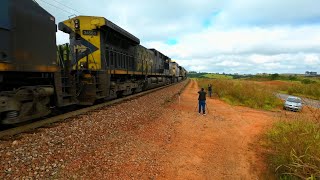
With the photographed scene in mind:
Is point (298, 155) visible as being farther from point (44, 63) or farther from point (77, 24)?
point (77, 24)

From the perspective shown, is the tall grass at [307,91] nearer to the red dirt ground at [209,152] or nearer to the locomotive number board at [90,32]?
the red dirt ground at [209,152]

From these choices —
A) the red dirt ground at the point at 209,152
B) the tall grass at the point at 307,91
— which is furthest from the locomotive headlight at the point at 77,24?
the tall grass at the point at 307,91

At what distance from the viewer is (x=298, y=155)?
22.6 feet

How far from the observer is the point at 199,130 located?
10898 millimetres

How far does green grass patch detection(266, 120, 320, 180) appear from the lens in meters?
5.97

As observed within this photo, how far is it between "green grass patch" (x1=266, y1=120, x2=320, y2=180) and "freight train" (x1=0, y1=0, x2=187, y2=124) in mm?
6229

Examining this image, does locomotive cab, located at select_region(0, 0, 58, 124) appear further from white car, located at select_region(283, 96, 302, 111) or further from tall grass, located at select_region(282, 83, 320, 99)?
tall grass, located at select_region(282, 83, 320, 99)

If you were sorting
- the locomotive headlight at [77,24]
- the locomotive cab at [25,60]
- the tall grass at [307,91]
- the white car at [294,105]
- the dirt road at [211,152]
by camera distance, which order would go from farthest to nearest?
the tall grass at [307,91], the white car at [294,105], the locomotive headlight at [77,24], the dirt road at [211,152], the locomotive cab at [25,60]

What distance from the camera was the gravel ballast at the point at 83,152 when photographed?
5246 millimetres

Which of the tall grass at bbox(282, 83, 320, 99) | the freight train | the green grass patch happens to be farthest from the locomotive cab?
the tall grass at bbox(282, 83, 320, 99)

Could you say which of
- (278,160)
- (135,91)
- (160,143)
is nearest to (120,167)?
(160,143)

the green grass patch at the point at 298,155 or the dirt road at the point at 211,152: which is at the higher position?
the green grass patch at the point at 298,155

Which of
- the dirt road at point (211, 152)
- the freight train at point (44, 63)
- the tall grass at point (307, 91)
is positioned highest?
the freight train at point (44, 63)

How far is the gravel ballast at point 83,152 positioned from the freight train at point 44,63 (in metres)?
0.84
